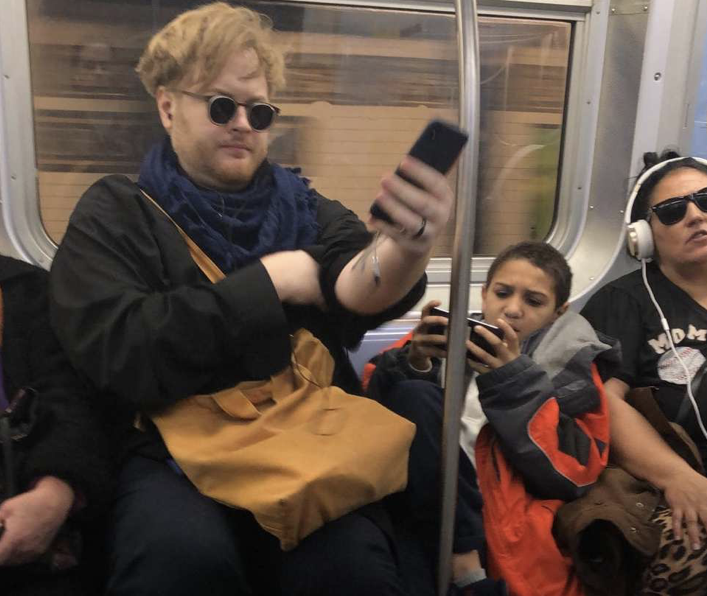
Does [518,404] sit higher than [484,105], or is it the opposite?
[484,105]

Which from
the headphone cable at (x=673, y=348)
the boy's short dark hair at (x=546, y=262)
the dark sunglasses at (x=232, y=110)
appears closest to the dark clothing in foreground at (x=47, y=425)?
the dark sunglasses at (x=232, y=110)

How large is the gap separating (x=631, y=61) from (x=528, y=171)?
0.49m

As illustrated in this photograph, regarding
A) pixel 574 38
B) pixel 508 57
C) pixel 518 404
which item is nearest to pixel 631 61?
pixel 574 38

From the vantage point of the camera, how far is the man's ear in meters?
1.57

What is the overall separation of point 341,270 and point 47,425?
0.62 metres

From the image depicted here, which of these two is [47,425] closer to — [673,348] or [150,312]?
[150,312]

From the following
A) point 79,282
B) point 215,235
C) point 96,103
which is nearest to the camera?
point 79,282

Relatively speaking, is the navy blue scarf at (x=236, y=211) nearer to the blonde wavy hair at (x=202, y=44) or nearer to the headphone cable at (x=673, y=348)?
the blonde wavy hair at (x=202, y=44)

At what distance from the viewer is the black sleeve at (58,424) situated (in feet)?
4.36

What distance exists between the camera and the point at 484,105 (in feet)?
8.15

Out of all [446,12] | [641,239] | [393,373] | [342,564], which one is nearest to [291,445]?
[342,564]

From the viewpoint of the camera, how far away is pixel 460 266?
1191mm

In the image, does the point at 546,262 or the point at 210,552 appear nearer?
the point at 210,552

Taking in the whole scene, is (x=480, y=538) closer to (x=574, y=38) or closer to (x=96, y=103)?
(x=96, y=103)
